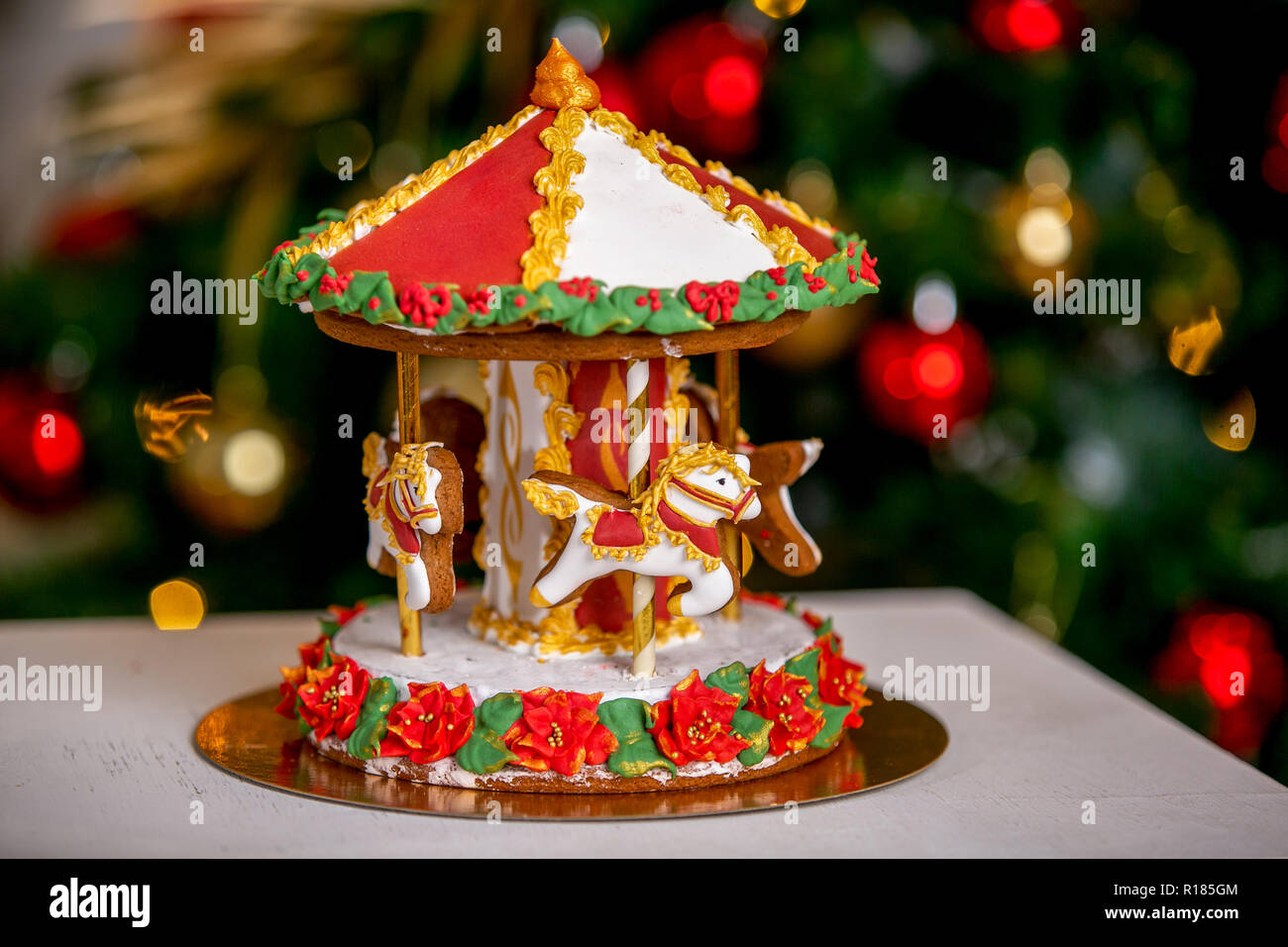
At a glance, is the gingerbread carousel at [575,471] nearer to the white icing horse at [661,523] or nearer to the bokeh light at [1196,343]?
the white icing horse at [661,523]

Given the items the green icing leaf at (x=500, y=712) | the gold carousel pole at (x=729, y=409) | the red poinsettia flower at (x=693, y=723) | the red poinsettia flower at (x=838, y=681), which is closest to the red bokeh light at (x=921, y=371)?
the gold carousel pole at (x=729, y=409)

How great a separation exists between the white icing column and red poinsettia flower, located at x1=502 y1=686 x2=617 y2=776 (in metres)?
0.25

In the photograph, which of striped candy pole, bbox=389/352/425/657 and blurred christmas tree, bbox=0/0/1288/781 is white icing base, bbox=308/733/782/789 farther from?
blurred christmas tree, bbox=0/0/1288/781

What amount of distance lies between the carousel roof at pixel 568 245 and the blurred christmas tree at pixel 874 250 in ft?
2.01

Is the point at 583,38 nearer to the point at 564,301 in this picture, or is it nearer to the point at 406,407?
the point at 406,407

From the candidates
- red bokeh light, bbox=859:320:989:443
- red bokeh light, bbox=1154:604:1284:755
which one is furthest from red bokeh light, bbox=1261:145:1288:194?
red bokeh light, bbox=1154:604:1284:755

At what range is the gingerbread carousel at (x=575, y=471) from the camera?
2.40 meters

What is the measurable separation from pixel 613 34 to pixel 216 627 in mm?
1285

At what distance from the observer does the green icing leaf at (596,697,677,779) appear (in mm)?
2471

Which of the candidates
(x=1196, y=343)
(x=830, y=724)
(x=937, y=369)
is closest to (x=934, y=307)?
(x=937, y=369)

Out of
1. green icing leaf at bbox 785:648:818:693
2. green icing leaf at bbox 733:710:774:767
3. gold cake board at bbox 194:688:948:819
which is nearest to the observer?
gold cake board at bbox 194:688:948:819

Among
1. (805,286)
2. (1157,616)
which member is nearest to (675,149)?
(805,286)

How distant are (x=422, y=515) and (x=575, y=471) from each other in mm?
244

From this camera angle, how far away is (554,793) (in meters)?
2.48
